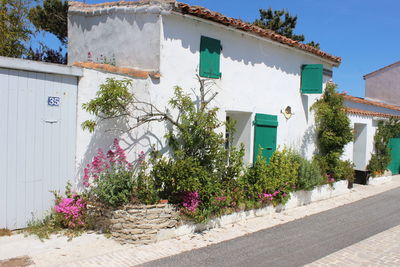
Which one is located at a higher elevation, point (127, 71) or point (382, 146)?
point (127, 71)

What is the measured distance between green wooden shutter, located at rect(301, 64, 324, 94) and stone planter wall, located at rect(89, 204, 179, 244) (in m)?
6.57

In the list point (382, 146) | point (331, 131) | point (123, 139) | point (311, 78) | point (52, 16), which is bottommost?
point (382, 146)

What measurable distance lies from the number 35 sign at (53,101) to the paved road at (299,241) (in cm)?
350

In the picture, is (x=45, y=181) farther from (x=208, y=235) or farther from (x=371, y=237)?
(x=371, y=237)

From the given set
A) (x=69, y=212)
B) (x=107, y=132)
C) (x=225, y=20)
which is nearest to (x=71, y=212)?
(x=69, y=212)

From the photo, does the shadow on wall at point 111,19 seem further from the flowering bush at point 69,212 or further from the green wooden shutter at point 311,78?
the green wooden shutter at point 311,78

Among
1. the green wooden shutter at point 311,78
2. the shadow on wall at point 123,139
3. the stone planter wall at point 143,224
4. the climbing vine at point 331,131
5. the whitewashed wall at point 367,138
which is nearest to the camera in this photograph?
the stone planter wall at point 143,224

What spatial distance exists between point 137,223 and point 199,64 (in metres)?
3.91

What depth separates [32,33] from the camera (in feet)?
46.8

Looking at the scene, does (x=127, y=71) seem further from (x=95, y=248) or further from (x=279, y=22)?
(x=279, y=22)

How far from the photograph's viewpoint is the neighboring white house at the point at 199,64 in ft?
23.5

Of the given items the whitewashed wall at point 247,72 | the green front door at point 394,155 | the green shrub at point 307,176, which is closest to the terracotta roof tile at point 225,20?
the whitewashed wall at point 247,72

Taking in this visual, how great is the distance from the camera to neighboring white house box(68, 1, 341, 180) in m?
7.15

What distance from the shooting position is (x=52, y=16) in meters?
15.7
